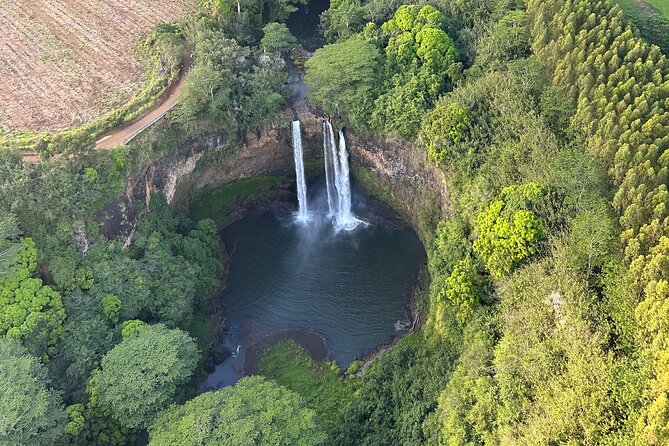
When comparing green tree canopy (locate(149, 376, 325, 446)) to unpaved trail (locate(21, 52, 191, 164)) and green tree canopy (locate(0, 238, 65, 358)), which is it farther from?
unpaved trail (locate(21, 52, 191, 164))

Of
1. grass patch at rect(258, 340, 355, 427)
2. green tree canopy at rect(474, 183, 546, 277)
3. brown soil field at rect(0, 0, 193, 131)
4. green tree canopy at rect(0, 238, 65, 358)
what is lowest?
grass patch at rect(258, 340, 355, 427)

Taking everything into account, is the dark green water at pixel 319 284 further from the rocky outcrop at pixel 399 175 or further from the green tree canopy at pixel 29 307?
the green tree canopy at pixel 29 307

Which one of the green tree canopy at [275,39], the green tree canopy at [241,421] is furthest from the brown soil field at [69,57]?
the green tree canopy at [241,421]

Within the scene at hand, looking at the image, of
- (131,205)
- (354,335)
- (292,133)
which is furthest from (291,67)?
(354,335)

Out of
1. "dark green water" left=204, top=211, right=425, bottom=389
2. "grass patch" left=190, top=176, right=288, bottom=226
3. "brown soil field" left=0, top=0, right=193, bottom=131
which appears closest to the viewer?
"dark green water" left=204, top=211, right=425, bottom=389

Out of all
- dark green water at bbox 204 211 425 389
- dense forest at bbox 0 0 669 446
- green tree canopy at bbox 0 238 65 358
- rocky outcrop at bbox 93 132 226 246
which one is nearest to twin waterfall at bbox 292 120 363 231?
dark green water at bbox 204 211 425 389

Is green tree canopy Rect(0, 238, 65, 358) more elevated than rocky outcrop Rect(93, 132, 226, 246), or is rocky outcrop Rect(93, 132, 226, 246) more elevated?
rocky outcrop Rect(93, 132, 226, 246)

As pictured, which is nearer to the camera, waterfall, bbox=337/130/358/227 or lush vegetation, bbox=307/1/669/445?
lush vegetation, bbox=307/1/669/445
